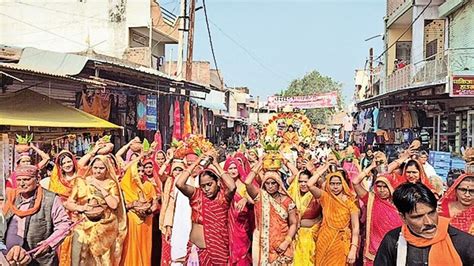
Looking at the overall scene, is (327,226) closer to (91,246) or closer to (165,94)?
(91,246)

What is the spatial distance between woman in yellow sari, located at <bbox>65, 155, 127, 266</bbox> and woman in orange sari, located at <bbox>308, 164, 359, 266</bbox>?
6.68ft

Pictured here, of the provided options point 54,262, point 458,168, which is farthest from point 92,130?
point 458,168

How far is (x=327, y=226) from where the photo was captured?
6.91 metres

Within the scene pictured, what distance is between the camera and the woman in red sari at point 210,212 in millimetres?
Answer: 6430

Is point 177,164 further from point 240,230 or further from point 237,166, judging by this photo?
point 240,230

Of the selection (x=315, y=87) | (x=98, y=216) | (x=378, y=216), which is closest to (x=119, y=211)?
(x=98, y=216)

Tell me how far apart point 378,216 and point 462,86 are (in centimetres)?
783

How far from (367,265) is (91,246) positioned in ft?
8.89

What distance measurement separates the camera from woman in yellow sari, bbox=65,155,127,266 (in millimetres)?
6133

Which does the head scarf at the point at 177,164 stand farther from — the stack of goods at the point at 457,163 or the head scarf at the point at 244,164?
the stack of goods at the point at 457,163

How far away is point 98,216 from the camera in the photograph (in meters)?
6.20

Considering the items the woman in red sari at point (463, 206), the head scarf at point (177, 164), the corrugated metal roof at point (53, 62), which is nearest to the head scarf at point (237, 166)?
the head scarf at point (177, 164)

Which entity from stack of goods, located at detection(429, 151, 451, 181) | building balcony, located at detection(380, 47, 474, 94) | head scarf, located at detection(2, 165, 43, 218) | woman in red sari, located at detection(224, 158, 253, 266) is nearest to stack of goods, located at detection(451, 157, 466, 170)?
stack of goods, located at detection(429, 151, 451, 181)

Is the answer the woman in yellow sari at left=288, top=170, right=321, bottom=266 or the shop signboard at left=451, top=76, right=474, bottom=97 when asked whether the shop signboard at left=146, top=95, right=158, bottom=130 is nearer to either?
the shop signboard at left=451, top=76, right=474, bottom=97
